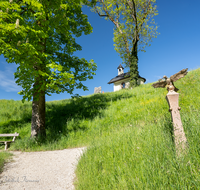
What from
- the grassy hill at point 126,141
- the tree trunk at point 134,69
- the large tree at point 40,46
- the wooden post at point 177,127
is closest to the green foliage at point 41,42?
the large tree at point 40,46

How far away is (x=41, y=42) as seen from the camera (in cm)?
750

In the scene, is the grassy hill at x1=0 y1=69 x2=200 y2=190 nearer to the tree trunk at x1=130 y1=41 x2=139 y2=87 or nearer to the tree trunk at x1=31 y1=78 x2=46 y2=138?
the tree trunk at x1=31 y1=78 x2=46 y2=138

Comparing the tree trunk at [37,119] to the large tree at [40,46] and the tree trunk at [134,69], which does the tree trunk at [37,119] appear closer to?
the large tree at [40,46]

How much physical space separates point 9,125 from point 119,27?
57.5 ft

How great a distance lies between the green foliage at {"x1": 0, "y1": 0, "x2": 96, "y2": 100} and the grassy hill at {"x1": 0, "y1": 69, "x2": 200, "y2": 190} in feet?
8.89

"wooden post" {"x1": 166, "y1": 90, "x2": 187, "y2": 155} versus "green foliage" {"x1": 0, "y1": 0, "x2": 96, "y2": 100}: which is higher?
"green foliage" {"x1": 0, "y1": 0, "x2": 96, "y2": 100}

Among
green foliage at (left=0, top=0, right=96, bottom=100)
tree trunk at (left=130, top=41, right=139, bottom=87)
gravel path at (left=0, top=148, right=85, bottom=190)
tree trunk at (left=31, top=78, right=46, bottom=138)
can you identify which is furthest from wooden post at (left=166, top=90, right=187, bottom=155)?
tree trunk at (left=130, top=41, right=139, bottom=87)

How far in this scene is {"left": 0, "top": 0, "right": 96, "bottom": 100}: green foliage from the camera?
510 centimetres

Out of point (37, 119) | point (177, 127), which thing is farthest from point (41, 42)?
point (177, 127)

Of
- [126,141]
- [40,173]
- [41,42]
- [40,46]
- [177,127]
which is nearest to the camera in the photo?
[177,127]

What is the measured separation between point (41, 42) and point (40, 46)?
162cm

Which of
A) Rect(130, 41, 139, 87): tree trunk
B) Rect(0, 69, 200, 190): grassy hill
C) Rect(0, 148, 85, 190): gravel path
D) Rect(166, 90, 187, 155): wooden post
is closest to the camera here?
Rect(0, 69, 200, 190): grassy hill

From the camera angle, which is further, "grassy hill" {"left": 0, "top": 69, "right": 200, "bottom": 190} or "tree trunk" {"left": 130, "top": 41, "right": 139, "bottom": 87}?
"tree trunk" {"left": 130, "top": 41, "right": 139, "bottom": 87}

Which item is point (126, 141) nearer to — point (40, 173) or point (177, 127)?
point (177, 127)
